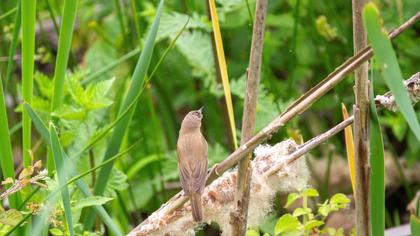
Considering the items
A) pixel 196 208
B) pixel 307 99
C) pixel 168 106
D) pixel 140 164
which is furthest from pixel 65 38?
pixel 168 106

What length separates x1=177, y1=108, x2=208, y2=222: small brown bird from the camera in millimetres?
1844

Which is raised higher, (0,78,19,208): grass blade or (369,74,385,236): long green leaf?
(0,78,19,208): grass blade

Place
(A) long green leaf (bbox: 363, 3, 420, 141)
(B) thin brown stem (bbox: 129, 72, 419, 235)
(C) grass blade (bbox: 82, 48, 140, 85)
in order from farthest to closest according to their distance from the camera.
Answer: (C) grass blade (bbox: 82, 48, 140, 85) → (B) thin brown stem (bbox: 129, 72, 419, 235) → (A) long green leaf (bbox: 363, 3, 420, 141)

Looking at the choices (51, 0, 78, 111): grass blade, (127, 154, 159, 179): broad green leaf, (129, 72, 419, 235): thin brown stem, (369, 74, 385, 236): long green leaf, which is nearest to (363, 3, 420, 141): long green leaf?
(369, 74, 385, 236): long green leaf

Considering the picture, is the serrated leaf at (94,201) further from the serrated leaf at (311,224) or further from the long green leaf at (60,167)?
the serrated leaf at (311,224)

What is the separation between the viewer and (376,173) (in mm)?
1618

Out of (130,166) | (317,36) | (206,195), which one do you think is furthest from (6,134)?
(317,36)

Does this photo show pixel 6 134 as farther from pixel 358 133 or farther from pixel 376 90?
pixel 376 90

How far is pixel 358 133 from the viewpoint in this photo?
1660 millimetres

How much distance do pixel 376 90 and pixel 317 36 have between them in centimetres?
30

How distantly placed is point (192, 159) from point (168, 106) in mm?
1579

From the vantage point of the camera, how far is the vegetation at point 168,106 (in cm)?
180

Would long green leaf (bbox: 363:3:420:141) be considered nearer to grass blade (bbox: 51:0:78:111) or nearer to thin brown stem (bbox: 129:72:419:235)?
thin brown stem (bbox: 129:72:419:235)

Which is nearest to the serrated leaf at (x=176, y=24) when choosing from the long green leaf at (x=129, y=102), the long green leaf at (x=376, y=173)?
the long green leaf at (x=129, y=102)
